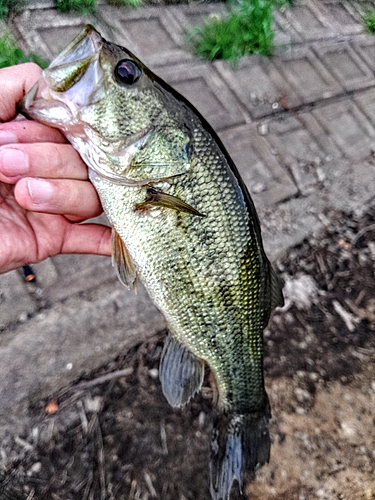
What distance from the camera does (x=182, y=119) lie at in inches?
59.0

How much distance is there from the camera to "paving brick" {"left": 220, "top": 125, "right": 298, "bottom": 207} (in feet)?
10.2

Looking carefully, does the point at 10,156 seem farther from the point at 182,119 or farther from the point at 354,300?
the point at 354,300

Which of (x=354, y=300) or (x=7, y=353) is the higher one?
(x=7, y=353)

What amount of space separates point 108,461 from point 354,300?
1.78 m

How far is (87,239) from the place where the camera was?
186 centimetres

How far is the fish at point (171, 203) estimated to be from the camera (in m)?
1.39

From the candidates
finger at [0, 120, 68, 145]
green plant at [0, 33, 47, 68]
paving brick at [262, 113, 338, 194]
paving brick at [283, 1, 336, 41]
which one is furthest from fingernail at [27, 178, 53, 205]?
paving brick at [283, 1, 336, 41]

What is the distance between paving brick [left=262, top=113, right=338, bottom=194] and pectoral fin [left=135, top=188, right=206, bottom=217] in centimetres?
201

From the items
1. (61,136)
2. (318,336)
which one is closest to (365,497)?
(318,336)

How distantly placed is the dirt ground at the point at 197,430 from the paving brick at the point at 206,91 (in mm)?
1472

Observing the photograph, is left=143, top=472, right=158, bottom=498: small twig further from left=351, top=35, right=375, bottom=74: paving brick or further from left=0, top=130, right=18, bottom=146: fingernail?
left=351, top=35, right=375, bottom=74: paving brick

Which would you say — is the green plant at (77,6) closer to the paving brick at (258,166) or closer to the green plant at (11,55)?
the green plant at (11,55)

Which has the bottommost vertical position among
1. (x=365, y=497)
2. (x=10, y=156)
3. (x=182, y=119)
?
(x=365, y=497)

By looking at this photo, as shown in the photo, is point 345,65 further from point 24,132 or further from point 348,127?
point 24,132
